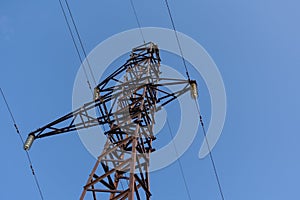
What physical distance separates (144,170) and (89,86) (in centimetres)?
418

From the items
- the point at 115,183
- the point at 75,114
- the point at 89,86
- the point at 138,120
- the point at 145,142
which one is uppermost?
the point at 89,86

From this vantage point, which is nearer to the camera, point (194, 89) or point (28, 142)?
point (28, 142)

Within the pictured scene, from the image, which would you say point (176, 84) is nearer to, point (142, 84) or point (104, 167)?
point (142, 84)

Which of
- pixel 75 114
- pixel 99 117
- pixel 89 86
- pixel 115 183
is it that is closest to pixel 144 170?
pixel 115 183

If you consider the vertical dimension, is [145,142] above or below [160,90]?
below

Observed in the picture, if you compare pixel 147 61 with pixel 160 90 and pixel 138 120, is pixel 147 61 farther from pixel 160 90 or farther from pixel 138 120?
pixel 138 120

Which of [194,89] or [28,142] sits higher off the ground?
[28,142]

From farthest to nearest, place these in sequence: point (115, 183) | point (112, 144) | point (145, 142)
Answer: point (145, 142), point (112, 144), point (115, 183)

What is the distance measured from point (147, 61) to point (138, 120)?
390cm

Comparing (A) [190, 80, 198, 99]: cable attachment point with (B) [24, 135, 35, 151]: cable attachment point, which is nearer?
(B) [24, 135, 35, 151]: cable attachment point

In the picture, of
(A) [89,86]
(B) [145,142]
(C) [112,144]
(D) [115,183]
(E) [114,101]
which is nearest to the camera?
(D) [115,183]

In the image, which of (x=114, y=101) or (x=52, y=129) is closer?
(x=52, y=129)

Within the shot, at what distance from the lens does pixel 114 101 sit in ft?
30.8

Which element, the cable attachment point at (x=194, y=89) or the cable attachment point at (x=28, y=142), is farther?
the cable attachment point at (x=194, y=89)
